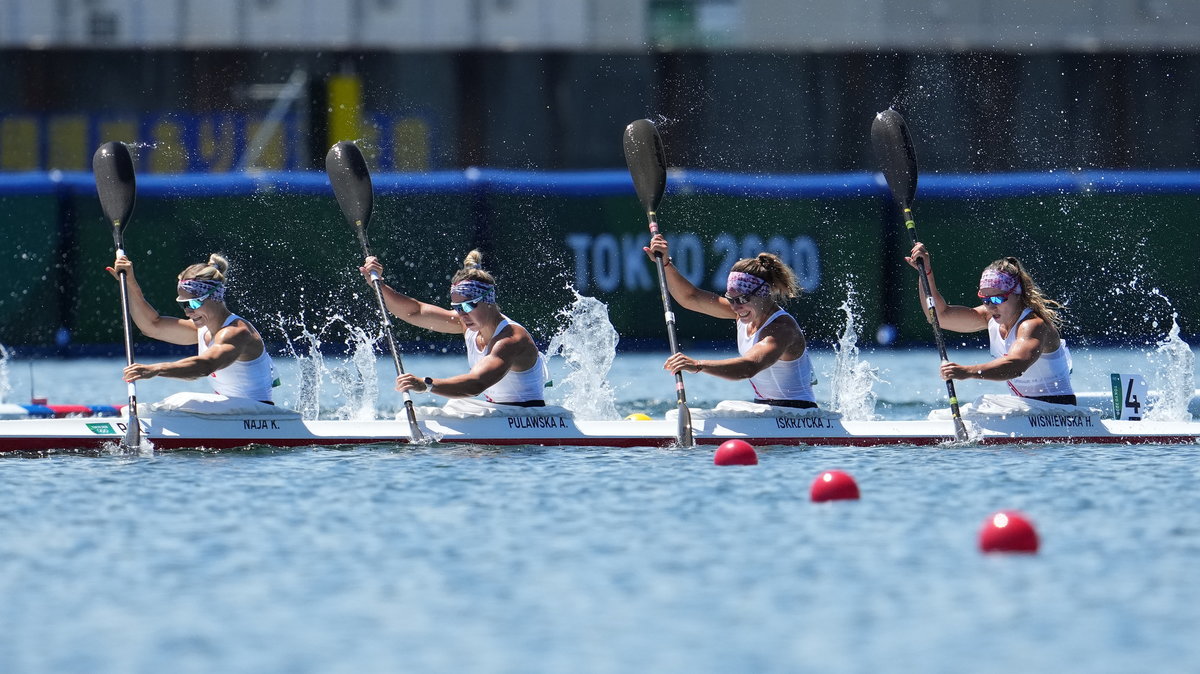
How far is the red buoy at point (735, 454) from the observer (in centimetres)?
985

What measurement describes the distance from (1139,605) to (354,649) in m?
2.52

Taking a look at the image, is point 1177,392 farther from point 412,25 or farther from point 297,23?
point 297,23

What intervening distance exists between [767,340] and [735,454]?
1055 mm

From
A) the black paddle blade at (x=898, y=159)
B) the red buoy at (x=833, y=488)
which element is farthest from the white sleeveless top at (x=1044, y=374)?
the red buoy at (x=833, y=488)

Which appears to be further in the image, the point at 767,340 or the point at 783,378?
the point at 783,378

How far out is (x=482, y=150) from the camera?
22.5 m

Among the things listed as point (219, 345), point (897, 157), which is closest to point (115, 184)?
point (219, 345)

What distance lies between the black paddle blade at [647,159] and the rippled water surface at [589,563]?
2268 millimetres

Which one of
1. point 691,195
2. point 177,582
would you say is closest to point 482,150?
point 691,195

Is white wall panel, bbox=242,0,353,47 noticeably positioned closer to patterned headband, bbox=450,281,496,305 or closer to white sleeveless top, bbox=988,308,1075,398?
patterned headband, bbox=450,281,496,305

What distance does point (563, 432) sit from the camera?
423 inches

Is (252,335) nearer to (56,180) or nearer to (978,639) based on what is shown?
(978,639)

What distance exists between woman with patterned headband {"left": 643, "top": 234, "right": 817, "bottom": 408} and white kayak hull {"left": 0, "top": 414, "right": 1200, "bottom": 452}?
21 cm

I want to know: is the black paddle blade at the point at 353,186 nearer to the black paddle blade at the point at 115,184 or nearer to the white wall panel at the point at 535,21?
the black paddle blade at the point at 115,184
